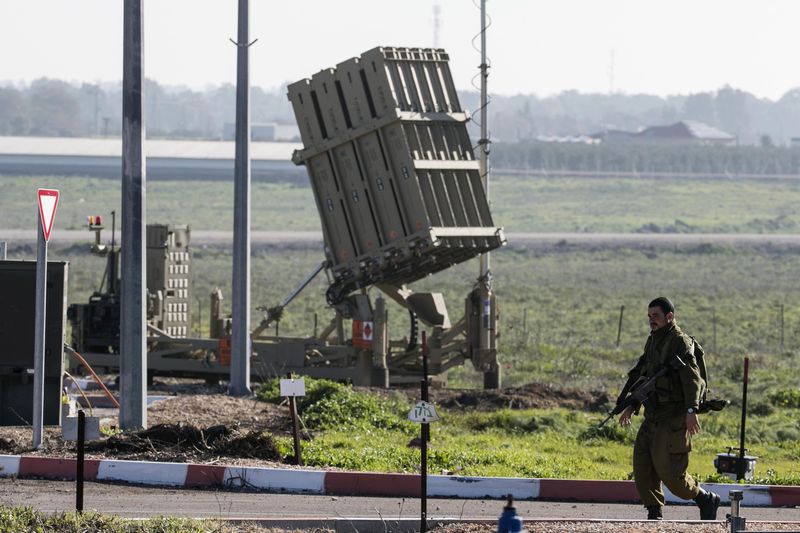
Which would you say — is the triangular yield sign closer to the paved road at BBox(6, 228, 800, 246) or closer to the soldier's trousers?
the soldier's trousers

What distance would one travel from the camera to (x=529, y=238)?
279ft

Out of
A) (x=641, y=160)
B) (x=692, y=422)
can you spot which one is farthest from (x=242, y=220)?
(x=641, y=160)

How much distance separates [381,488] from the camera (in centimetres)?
1415

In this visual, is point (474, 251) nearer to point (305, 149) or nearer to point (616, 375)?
point (305, 149)

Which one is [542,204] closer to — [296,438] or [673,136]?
[673,136]

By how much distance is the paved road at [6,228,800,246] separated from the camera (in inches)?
3029

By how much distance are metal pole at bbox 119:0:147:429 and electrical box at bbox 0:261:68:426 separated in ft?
2.51

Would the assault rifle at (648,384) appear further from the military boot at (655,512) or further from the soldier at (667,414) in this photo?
the military boot at (655,512)

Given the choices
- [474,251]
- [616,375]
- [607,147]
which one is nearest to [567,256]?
[616,375]

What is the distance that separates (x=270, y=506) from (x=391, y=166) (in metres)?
9.47

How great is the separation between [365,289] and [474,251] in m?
1.75

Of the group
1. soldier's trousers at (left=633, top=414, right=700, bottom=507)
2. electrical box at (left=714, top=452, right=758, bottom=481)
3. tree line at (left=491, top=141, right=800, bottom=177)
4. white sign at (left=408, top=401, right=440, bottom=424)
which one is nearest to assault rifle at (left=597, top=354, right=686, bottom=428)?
soldier's trousers at (left=633, top=414, right=700, bottom=507)

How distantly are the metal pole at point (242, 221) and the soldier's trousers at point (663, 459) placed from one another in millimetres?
10296

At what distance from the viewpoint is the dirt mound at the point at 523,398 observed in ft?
72.2
